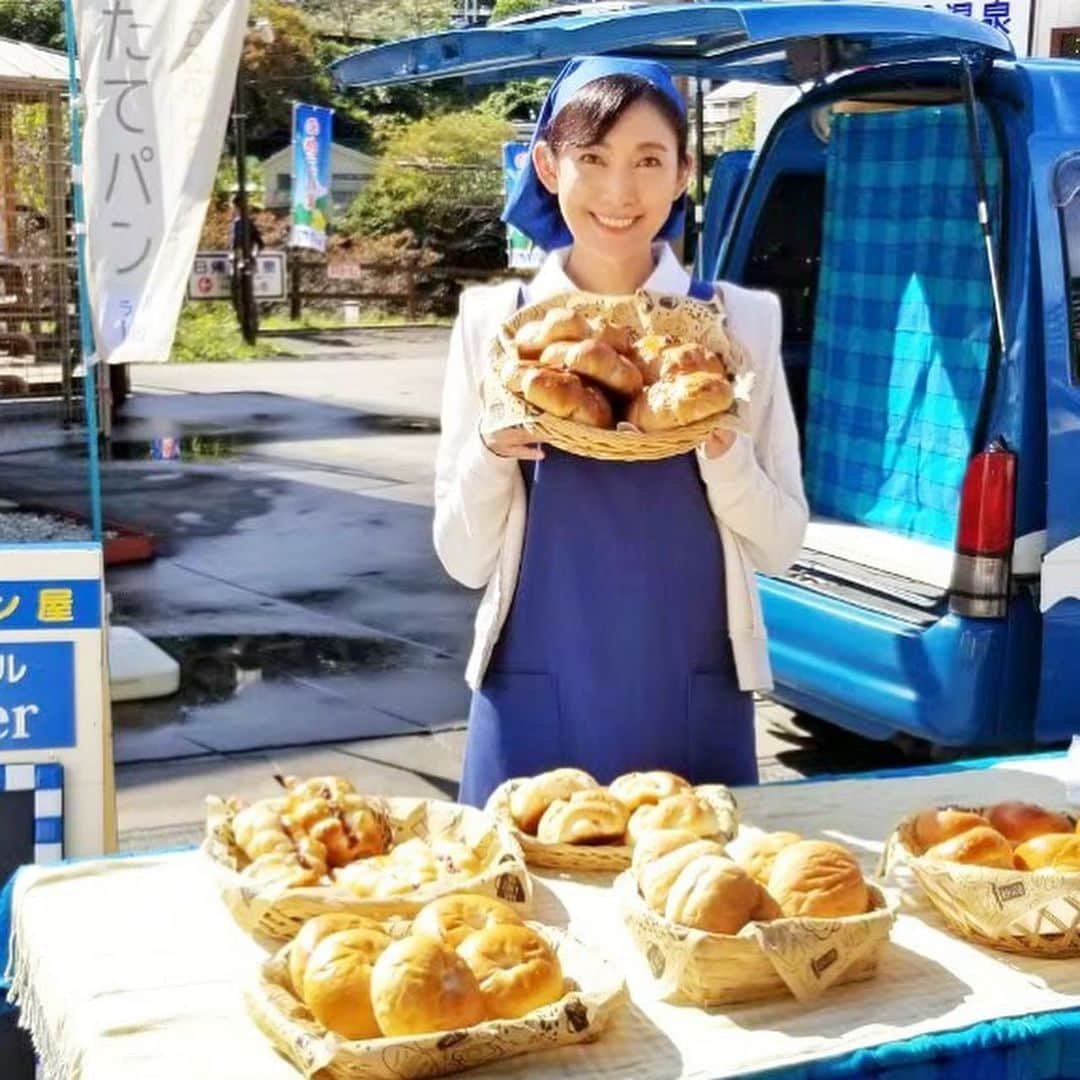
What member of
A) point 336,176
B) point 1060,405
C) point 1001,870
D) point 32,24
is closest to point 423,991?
point 1001,870

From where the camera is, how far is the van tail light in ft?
15.7

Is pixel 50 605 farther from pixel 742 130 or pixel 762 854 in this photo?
pixel 742 130

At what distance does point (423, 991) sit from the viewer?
1.81 m

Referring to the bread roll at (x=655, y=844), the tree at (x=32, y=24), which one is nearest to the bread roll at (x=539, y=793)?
the bread roll at (x=655, y=844)

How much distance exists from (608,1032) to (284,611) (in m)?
6.51

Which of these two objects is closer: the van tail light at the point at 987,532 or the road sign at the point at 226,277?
the van tail light at the point at 987,532

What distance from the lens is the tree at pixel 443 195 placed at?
116 feet

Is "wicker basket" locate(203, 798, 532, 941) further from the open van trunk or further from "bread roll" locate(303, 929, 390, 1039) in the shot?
the open van trunk

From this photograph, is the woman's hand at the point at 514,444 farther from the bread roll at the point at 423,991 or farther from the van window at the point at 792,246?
the van window at the point at 792,246

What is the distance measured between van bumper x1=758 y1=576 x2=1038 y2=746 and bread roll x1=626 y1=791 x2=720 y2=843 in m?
2.60

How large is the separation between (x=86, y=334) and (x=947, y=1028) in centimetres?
380

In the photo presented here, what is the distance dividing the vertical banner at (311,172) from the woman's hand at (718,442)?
80.1 feet

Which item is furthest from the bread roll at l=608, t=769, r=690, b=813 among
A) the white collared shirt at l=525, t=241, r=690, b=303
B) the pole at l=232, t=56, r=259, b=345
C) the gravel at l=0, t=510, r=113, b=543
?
the pole at l=232, t=56, r=259, b=345

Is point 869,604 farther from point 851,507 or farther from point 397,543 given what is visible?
point 397,543
